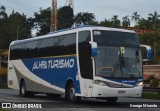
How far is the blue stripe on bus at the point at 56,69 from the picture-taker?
73.3ft

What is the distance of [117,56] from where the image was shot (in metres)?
20.6

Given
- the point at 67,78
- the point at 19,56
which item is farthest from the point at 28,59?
the point at 67,78

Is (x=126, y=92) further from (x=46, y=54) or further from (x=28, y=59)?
(x=28, y=59)

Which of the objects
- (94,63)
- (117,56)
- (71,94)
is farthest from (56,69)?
(117,56)

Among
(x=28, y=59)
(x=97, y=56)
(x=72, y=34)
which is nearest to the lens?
(x=97, y=56)

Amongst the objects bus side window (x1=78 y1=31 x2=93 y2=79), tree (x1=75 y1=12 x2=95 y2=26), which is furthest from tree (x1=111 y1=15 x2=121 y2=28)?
bus side window (x1=78 y1=31 x2=93 y2=79)

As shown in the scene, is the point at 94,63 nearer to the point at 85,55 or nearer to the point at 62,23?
the point at 85,55

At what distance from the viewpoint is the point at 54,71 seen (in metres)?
24.7

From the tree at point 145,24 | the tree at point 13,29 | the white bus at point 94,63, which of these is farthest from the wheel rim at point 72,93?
the tree at point 13,29

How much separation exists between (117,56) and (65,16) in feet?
353

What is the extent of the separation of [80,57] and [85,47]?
24.9 inches

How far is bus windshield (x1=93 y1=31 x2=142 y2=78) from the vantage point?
20.3m

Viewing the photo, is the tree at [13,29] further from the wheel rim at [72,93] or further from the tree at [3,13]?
the wheel rim at [72,93]

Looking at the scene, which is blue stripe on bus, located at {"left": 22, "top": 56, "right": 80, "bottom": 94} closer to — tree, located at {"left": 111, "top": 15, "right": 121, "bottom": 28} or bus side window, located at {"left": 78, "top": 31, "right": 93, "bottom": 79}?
bus side window, located at {"left": 78, "top": 31, "right": 93, "bottom": 79}
